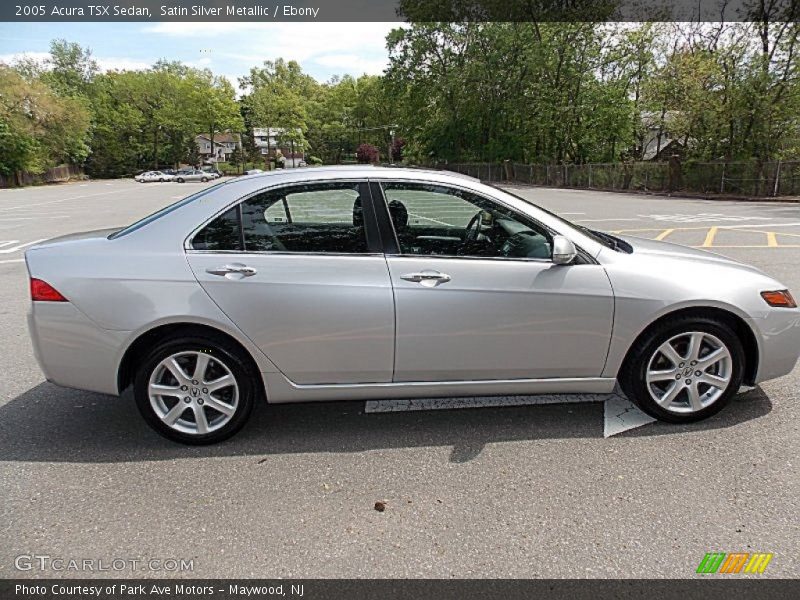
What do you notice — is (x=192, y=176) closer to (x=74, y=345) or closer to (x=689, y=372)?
(x=74, y=345)

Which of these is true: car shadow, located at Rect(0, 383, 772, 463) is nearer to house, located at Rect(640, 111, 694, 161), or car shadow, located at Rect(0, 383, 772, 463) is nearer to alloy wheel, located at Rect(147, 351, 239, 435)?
alloy wheel, located at Rect(147, 351, 239, 435)

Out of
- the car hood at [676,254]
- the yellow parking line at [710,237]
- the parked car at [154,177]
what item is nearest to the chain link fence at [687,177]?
the yellow parking line at [710,237]

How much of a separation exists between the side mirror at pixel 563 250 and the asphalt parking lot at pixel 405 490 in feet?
3.59

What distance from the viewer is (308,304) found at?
2.90 metres

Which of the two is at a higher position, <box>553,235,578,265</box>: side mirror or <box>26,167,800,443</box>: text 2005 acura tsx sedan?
<box>553,235,578,265</box>: side mirror

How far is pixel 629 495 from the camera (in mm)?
Result: 2578

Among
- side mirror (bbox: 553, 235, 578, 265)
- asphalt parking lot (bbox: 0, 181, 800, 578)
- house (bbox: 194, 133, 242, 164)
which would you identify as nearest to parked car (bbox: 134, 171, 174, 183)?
house (bbox: 194, 133, 242, 164)

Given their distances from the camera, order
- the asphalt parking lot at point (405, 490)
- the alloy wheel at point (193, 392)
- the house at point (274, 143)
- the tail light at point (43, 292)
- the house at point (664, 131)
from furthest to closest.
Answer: the house at point (274, 143), the house at point (664, 131), the alloy wheel at point (193, 392), the tail light at point (43, 292), the asphalt parking lot at point (405, 490)

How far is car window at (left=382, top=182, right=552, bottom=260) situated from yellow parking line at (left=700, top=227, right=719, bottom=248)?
328 inches

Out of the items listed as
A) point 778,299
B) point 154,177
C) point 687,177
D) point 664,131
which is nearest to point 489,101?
point 664,131

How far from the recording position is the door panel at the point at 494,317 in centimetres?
294

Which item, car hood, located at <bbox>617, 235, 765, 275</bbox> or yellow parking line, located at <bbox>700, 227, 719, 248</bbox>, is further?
yellow parking line, located at <bbox>700, 227, 719, 248</bbox>

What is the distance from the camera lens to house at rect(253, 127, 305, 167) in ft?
253

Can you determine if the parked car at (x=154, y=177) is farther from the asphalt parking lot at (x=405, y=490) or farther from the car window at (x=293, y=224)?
the car window at (x=293, y=224)
